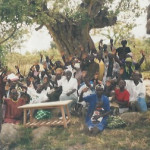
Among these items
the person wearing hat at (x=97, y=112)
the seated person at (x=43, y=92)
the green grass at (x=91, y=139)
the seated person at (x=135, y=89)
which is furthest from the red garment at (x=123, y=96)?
the seated person at (x=43, y=92)

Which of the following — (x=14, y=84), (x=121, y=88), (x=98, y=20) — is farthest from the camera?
(x=98, y=20)

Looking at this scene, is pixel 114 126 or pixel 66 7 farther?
pixel 66 7

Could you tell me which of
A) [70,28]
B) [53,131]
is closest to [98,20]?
[70,28]

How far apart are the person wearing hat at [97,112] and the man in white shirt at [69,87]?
127 centimetres

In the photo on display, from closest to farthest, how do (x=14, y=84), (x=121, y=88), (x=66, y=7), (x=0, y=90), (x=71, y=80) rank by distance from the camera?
(x=0, y=90), (x=121, y=88), (x=71, y=80), (x=14, y=84), (x=66, y=7)

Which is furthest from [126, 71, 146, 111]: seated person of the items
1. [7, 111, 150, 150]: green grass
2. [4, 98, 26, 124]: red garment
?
[4, 98, 26, 124]: red garment

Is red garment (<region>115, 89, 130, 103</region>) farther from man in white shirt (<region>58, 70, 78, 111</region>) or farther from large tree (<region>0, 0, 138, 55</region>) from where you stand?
large tree (<region>0, 0, 138, 55</region>)

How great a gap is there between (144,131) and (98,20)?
9.55 meters

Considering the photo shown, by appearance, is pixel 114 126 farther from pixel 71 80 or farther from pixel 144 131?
pixel 71 80

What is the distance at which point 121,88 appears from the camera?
8.87 metres

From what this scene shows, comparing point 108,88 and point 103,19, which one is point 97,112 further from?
point 103,19

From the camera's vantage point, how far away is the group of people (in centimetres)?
823

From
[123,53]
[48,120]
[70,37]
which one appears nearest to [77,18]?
[70,37]

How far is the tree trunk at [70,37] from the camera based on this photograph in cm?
1591
